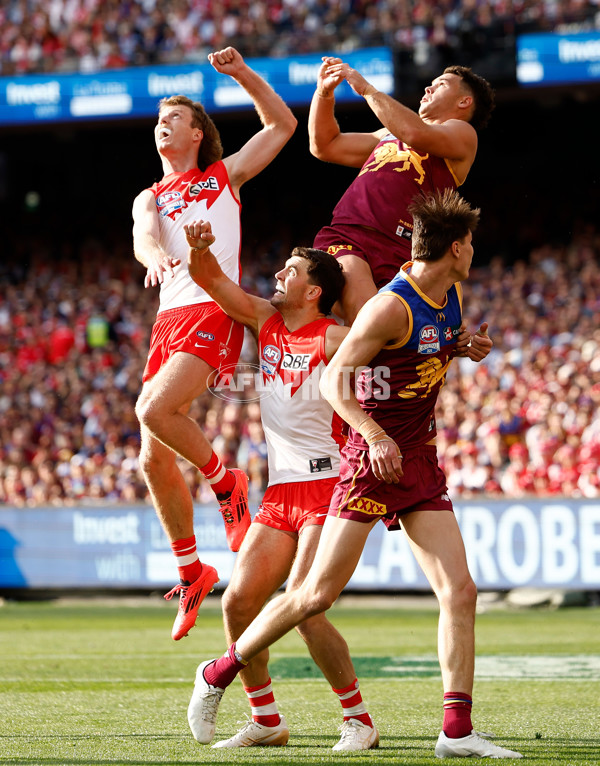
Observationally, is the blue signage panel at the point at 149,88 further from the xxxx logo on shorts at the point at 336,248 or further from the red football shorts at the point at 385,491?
the red football shorts at the point at 385,491

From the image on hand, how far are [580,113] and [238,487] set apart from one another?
63.6ft

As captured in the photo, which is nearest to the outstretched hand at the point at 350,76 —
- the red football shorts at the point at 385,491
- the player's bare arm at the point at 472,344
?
the player's bare arm at the point at 472,344

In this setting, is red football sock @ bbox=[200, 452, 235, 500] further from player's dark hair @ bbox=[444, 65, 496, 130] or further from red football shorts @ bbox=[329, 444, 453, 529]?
player's dark hair @ bbox=[444, 65, 496, 130]

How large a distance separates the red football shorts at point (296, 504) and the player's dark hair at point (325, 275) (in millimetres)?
959

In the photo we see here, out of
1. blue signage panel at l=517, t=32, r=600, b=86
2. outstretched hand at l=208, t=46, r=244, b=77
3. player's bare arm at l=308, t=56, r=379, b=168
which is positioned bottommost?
player's bare arm at l=308, t=56, r=379, b=168

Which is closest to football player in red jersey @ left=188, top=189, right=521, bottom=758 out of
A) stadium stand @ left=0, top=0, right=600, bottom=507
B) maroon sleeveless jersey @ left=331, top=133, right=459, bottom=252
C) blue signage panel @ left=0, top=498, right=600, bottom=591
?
maroon sleeveless jersey @ left=331, top=133, right=459, bottom=252

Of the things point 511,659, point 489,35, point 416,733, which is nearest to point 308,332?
point 416,733

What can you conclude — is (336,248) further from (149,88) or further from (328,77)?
(149,88)

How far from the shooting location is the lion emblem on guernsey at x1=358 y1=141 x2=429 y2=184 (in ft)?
21.4

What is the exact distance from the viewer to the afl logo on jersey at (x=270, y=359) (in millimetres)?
6266

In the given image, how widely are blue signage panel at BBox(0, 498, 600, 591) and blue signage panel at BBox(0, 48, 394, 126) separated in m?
8.77

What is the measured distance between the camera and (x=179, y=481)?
6.84 m

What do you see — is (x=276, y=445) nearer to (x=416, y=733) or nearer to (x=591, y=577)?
(x=416, y=733)

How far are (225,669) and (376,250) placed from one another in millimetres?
2420
